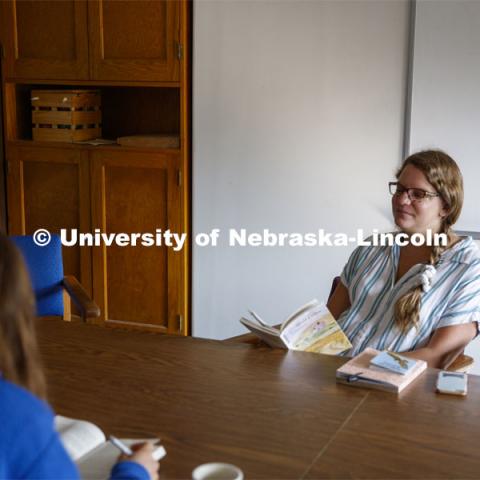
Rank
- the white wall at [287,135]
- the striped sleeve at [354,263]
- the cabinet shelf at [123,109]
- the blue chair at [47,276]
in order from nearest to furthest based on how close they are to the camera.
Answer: the striped sleeve at [354,263]
the blue chair at [47,276]
the white wall at [287,135]
the cabinet shelf at [123,109]

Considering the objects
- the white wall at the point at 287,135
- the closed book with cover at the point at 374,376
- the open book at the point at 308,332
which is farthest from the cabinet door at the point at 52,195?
the closed book with cover at the point at 374,376

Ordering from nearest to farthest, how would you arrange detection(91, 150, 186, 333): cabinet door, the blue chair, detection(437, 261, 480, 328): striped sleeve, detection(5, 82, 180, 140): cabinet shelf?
detection(437, 261, 480, 328): striped sleeve < the blue chair < detection(91, 150, 186, 333): cabinet door < detection(5, 82, 180, 140): cabinet shelf

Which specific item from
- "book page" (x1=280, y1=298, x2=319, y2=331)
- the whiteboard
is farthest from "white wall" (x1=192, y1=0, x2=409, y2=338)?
"book page" (x1=280, y1=298, x2=319, y2=331)

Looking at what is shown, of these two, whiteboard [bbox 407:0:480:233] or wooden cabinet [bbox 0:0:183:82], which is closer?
whiteboard [bbox 407:0:480:233]

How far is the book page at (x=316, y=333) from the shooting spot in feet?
7.31

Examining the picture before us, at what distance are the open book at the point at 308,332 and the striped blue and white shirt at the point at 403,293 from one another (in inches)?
8.0

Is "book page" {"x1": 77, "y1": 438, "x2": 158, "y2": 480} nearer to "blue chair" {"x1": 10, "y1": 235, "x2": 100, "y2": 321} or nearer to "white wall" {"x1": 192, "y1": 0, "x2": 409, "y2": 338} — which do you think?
"blue chair" {"x1": 10, "y1": 235, "x2": 100, "y2": 321}

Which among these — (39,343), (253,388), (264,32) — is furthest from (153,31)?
(253,388)

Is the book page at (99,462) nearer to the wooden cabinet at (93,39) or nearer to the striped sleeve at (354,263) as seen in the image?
the striped sleeve at (354,263)

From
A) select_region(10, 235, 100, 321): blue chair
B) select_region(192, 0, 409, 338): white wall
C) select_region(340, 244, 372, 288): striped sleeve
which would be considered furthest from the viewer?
select_region(192, 0, 409, 338): white wall

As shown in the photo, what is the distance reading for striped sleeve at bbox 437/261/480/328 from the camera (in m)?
2.32

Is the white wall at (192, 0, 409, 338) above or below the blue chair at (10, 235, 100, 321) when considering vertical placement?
above

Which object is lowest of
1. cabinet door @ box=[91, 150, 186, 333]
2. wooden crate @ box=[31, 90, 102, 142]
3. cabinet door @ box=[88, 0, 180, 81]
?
cabinet door @ box=[91, 150, 186, 333]

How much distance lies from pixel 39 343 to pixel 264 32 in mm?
1885
